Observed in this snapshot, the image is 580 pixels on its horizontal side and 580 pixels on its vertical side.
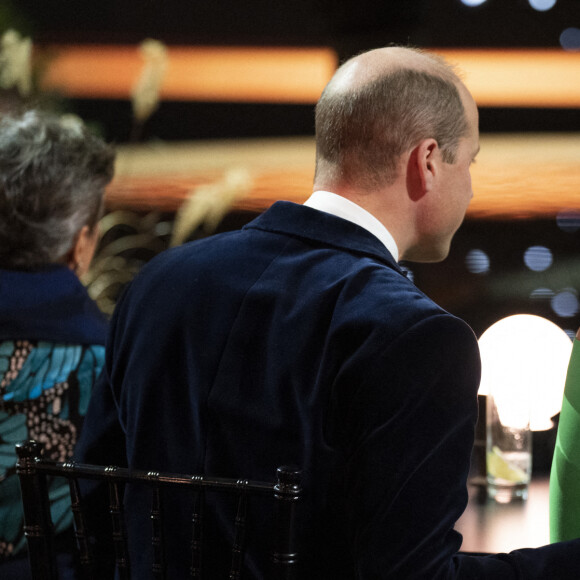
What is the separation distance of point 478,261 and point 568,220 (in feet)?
0.90

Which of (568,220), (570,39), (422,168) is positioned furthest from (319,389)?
(570,39)

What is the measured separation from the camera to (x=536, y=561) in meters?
0.71

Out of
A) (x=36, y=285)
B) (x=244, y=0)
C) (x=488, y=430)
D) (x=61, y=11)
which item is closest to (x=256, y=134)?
(x=244, y=0)

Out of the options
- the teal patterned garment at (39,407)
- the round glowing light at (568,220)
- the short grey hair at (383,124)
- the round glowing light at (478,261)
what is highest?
the short grey hair at (383,124)

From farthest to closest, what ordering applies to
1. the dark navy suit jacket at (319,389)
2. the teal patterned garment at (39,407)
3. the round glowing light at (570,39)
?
1. the round glowing light at (570,39)
2. the teal patterned garment at (39,407)
3. the dark navy suit jacket at (319,389)

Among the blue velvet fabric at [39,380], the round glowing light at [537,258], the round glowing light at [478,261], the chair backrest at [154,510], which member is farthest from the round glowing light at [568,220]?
the chair backrest at [154,510]

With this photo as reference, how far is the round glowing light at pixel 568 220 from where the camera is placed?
2047 millimetres

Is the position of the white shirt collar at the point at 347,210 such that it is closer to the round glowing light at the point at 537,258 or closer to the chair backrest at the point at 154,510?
the chair backrest at the point at 154,510

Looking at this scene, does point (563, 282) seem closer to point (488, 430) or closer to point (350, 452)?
point (488, 430)

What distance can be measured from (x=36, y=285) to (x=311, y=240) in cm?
61

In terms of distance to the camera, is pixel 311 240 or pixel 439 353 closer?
pixel 439 353

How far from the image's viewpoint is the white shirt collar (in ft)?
2.80

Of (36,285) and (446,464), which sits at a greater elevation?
(36,285)

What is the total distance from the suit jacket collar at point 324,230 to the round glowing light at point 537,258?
4.39 feet
